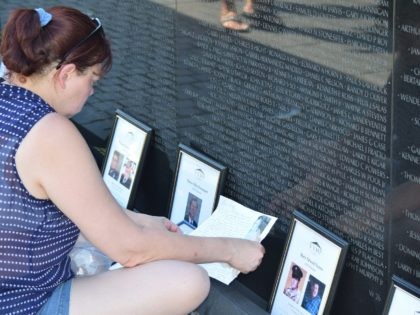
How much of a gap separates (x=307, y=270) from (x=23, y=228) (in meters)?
1.11

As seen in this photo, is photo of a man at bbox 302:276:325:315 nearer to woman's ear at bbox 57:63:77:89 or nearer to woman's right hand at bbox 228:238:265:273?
woman's right hand at bbox 228:238:265:273

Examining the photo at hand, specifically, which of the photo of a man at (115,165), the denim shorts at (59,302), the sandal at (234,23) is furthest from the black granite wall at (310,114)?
the denim shorts at (59,302)

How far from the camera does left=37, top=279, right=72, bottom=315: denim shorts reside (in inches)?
106

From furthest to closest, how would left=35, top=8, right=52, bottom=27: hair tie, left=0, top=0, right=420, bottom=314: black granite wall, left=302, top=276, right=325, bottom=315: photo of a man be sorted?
1. left=302, top=276, right=325, bottom=315: photo of a man
2. left=0, top=0, right=420, bottom=314: black granite wall
3. left=35, top=8, right=52, bottom=27: hair tie

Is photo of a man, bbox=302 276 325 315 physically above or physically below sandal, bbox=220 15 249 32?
below

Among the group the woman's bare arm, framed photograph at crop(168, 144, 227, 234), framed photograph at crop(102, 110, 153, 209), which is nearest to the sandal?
framed photograph at crop(168, 144, 227, 234)

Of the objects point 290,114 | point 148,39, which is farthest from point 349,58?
point 148,39

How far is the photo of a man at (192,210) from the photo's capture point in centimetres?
375

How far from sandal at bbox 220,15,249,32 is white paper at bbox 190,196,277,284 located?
2.39 feet

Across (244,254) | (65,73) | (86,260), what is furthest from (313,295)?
(65,73)

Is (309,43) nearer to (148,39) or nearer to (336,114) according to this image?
(336,114)

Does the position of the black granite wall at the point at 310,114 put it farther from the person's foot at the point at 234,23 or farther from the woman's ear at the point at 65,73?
the woman's ear at the point at 65,73

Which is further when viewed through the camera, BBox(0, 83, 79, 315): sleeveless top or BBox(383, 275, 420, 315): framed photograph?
Result: BBox(383, 275, 420, 315): framed photograph

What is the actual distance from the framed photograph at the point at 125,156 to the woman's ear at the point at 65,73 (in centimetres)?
147
